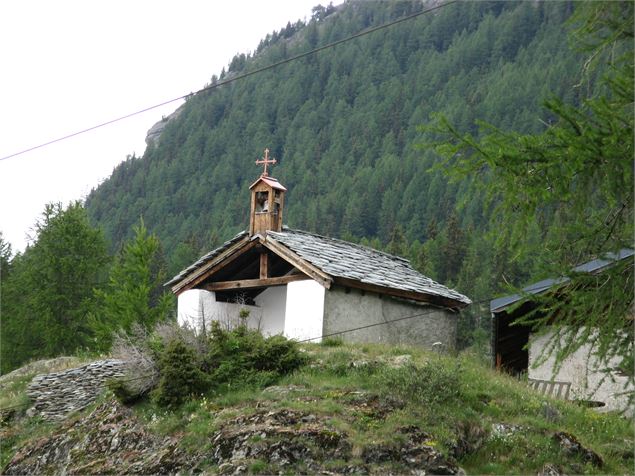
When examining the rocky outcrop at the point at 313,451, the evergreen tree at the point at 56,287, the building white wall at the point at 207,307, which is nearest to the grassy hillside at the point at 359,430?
the rocky outcrop at the point at 313,451

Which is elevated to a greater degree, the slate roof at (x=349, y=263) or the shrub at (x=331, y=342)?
→ the slate roof at (x=349, y=263)

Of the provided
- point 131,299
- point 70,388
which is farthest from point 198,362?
point 131,299

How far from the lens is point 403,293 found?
2417 cm

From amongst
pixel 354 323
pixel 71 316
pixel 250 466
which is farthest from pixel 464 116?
pixel 250 466

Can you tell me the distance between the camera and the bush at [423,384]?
16594 mm

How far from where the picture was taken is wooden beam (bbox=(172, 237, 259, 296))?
82.4 ft

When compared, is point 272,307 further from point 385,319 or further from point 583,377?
point 583,377

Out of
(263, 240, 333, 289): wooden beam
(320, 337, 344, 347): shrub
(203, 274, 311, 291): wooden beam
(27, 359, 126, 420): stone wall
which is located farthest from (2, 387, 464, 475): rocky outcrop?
(203, 274, 311, 291): wooden beam

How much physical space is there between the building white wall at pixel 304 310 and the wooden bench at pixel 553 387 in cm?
551

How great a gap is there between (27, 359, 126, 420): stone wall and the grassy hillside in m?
1.86

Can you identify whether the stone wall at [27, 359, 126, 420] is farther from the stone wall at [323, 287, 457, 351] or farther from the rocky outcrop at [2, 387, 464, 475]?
the stone wall at [323, 287, 457, 351]

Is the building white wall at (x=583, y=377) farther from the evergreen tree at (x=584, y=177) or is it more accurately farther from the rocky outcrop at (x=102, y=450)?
the evergreen tree at (x=584, y=177)

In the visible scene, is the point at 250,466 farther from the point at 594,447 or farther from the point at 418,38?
the point at 418,38

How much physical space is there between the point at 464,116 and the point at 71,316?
10494 centimetres
